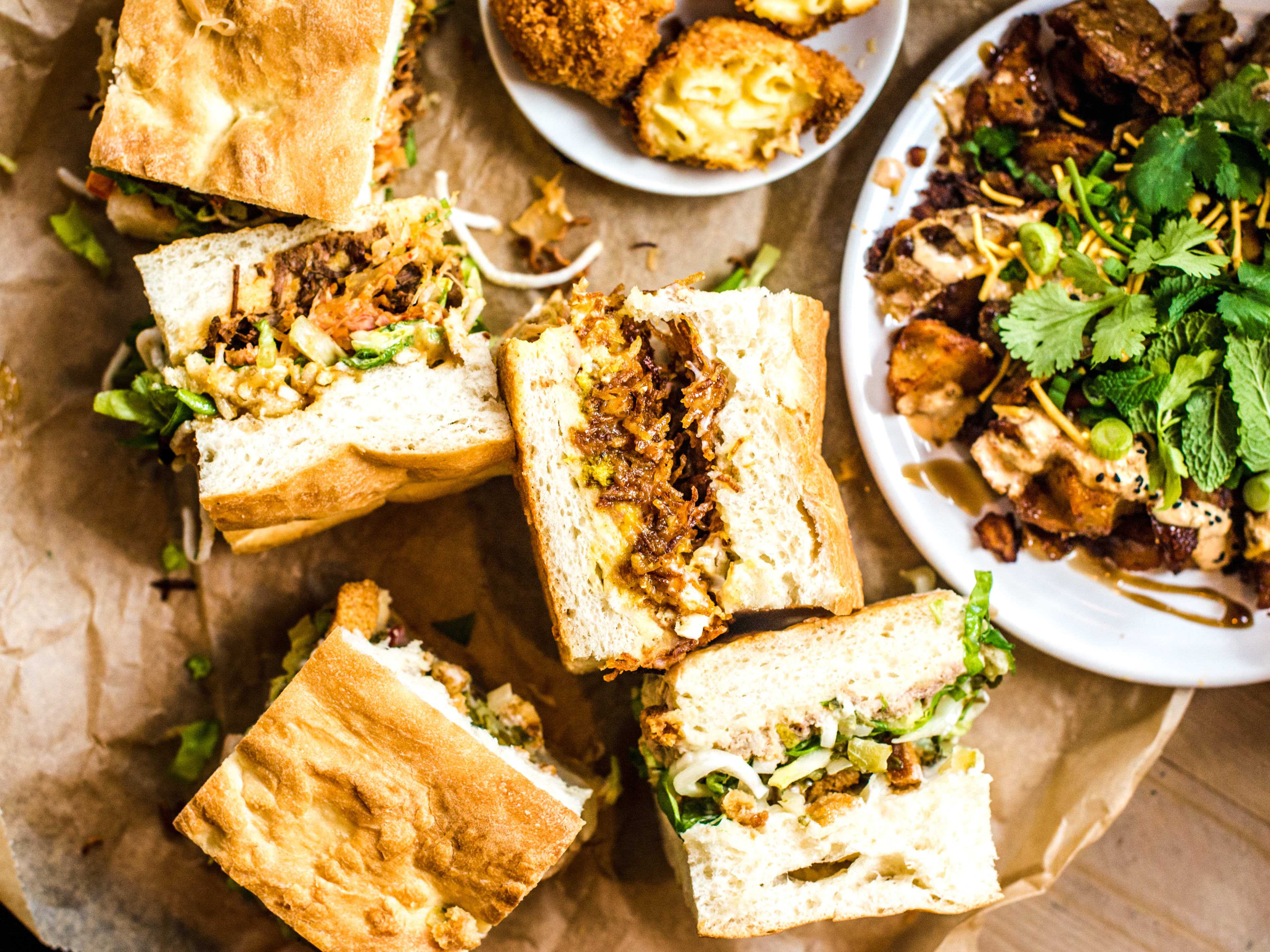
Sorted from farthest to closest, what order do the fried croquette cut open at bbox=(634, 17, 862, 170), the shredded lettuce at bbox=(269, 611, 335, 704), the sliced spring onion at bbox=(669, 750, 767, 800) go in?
the shredded lettuce at bbox=(269, 611, 335, 704), the fried croquette cut open at bbox=(634, 17, 862, 170), the sliced spring onion at bbox=(669, 750, 767, 800)

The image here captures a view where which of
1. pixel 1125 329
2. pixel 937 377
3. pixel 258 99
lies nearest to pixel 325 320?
pixel 258 99

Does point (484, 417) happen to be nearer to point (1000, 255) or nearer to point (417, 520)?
point (417, 520)

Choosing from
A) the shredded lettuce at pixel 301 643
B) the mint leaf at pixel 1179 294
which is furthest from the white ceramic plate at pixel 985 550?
the shredded lettuce at pixel 301 643


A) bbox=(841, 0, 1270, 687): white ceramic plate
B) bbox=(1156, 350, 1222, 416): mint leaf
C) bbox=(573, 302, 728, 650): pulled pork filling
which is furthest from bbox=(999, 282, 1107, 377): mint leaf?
bbox=(573, 302, 728, 650): pulled pork filling

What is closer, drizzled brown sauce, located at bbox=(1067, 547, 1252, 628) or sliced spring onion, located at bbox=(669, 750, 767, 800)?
sliced spring onion, located at bbox=(669, 750, 767, 800)

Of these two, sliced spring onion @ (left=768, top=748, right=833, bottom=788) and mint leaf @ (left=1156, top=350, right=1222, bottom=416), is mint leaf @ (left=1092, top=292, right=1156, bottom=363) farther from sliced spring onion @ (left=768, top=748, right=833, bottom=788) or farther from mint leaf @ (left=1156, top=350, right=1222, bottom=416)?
sliced spring onion @ (left=768, top=748, right=833, bottom=788)

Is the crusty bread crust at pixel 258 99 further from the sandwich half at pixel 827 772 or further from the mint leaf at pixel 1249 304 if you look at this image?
the mint leaf at pixel 1249 304
